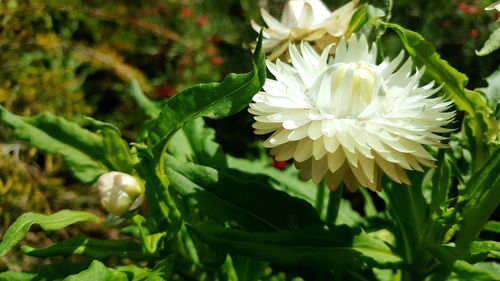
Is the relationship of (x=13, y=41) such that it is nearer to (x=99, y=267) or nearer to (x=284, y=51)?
(x=284, y=51)

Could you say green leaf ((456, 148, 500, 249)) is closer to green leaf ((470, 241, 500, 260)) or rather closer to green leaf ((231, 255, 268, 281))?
green leaf ((470, 241, 500, 260))

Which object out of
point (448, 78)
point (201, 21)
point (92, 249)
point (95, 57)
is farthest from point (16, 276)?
point (201, 21)

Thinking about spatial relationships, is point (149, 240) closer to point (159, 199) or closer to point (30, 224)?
point (159, 199)

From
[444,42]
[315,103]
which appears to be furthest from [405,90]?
[444,42]

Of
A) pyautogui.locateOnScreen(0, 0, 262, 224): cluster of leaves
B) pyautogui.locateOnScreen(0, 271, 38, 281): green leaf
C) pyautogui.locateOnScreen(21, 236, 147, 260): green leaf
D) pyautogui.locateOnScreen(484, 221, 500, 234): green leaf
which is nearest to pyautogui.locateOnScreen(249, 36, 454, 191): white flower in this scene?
pyautogui.locateOnScreen(484, 221, 500, 234): green leaf

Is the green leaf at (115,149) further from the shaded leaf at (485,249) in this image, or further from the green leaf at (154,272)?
the shaded leaf at (485,249)

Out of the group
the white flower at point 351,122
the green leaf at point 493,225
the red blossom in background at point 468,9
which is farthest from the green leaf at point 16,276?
the red blossom in background at point 468,9
